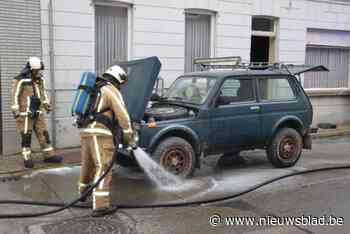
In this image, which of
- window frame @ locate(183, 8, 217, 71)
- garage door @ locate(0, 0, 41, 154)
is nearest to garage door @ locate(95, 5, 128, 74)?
garage door @ locate(0, 0, 41, 154)

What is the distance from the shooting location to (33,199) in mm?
5742

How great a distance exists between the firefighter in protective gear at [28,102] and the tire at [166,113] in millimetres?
2186

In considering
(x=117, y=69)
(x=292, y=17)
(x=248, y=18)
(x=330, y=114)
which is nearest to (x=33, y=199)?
(x=117, y=69)

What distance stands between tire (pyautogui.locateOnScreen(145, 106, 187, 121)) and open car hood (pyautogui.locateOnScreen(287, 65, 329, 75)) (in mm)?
2542

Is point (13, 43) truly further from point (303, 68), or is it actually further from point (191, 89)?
point (303, 68)

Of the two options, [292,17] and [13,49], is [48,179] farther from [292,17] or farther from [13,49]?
[292,17]

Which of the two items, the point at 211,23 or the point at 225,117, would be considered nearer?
the point at 225,117

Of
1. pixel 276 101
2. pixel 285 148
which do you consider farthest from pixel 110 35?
pixel 285 148

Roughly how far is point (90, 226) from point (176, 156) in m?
2.07

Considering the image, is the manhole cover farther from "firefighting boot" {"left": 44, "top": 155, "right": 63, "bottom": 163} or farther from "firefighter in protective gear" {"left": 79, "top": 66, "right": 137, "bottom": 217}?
"firefighting boot" {"left": 44, "top": 155, "right": 63, "bottom": 163}

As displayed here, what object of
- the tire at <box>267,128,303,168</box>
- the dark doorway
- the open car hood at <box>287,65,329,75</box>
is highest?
the dark doorway

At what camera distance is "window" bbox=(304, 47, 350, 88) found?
→ 1329cm

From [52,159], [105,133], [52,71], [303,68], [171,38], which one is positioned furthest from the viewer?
[171,38]

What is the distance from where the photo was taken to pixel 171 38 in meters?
10.2
